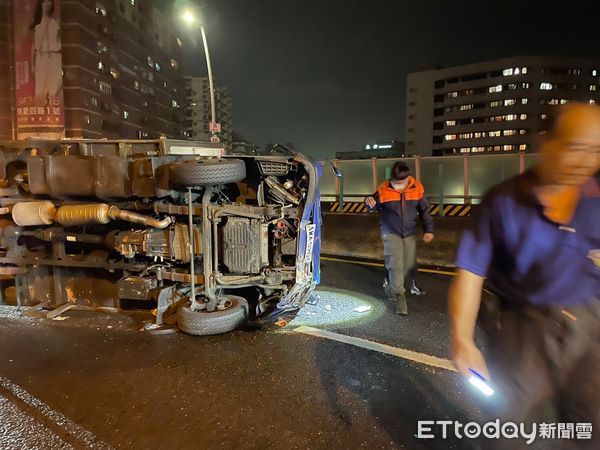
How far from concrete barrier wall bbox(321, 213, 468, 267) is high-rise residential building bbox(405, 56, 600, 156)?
3303 inches

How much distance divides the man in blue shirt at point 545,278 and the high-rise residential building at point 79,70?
6744 cm

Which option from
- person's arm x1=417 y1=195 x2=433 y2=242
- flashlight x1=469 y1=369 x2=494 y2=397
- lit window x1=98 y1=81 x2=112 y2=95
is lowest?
flashlight x1=469 y1=369 x2=494 y2=397

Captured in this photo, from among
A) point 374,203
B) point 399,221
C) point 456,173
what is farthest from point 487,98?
point 399,221

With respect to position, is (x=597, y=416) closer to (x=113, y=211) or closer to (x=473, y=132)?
(x=113, y=211)

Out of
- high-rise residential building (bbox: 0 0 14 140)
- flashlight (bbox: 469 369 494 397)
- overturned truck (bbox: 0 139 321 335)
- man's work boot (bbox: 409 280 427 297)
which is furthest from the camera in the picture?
high-rise residential building (bbox: 0 0 14 140)

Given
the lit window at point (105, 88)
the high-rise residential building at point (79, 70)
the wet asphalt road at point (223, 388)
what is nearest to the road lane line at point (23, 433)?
the wet asphalt road at point (223, 388)

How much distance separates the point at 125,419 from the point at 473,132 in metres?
102

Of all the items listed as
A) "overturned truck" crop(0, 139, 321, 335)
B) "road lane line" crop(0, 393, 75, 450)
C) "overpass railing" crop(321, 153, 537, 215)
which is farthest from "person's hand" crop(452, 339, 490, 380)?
"overpass railing" crop(321, 153, 537, 215)

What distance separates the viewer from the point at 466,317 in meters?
1.89

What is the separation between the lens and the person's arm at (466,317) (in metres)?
1.87

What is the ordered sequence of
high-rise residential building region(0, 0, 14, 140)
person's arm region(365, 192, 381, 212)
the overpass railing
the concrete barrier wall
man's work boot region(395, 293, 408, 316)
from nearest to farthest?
man's work boot region(395, 293, 408, 316), person's arm region(365, 192, 381, 212), the concrete barrier wall, the overpass railing, high-rise residential building region(0, 0, 14, 140)

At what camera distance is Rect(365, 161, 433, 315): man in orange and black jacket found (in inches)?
218

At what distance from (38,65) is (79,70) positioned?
5136 mm

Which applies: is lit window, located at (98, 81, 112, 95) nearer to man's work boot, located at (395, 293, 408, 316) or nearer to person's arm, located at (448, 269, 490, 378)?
man's work boot, located at (395, 293, 408, 316)
